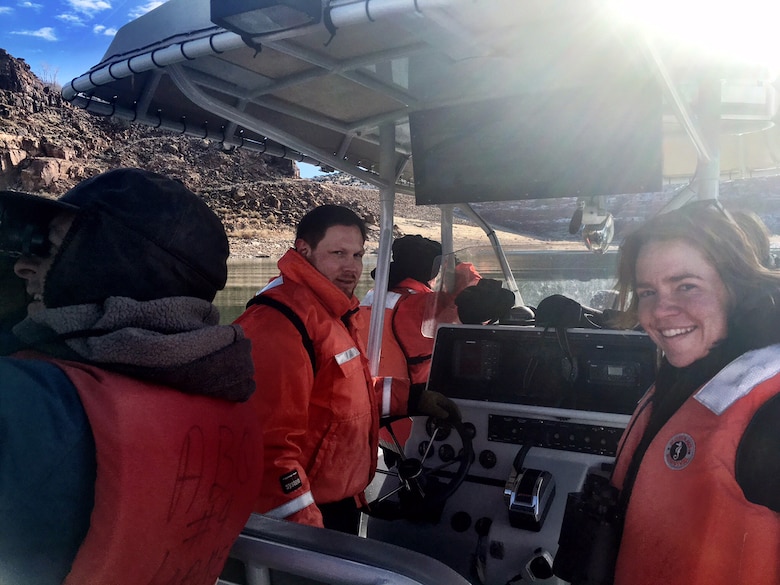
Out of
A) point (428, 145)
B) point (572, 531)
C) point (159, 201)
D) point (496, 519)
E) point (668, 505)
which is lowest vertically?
point (496, 519)

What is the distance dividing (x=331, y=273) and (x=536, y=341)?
0.95 m

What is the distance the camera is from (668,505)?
1326 mm

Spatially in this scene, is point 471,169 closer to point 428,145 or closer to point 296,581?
point 428,145

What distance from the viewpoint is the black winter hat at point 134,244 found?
3.34ft

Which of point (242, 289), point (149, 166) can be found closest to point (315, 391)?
point (242, 289)

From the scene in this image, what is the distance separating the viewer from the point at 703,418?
1.30 m

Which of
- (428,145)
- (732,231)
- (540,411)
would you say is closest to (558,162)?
(428,145)

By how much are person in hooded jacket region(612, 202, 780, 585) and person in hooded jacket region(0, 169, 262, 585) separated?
2.92ft

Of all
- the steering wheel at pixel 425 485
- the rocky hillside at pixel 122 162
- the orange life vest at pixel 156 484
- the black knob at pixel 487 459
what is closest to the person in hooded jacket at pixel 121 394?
the orange life vest at pixel 156 484

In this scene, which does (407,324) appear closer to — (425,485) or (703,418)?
(425,485)

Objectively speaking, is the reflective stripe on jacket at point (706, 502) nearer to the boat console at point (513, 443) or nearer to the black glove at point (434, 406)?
the boat console at point (513, 443)

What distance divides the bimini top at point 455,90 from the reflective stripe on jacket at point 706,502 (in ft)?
3.65

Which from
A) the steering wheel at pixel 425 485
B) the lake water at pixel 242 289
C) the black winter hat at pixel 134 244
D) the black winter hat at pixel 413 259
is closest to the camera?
the black winter hat at pixel 134 244

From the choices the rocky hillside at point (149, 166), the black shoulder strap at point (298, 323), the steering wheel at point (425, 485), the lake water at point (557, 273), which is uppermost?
the rocky hillside at point (149, 166)
